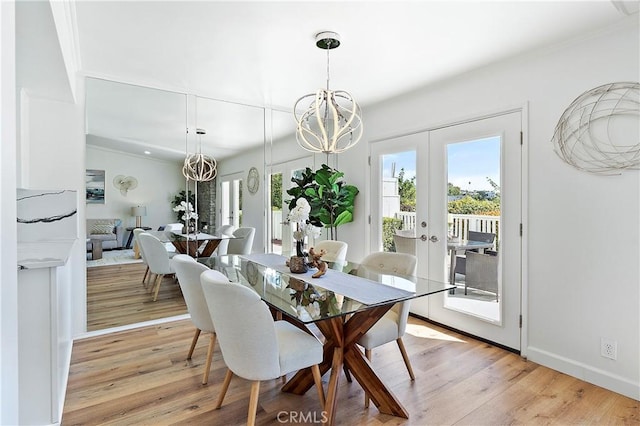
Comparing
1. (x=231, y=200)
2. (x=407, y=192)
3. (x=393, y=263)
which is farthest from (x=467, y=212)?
(x=231, y=200)

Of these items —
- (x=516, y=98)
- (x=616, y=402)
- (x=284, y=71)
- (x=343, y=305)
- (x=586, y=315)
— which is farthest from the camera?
(x=284, y=71)

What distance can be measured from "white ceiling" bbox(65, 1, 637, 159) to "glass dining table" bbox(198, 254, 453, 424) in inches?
67.6

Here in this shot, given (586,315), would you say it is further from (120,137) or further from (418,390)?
(120,137)

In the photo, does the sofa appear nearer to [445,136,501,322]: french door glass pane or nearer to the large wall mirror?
the large wall mirror

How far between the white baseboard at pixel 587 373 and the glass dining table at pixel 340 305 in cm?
126

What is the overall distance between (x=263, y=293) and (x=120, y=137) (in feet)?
8.10

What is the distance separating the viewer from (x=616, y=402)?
2.12m

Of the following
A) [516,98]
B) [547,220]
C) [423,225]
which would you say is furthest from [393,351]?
[516,98]

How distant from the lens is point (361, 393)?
2.19 meters

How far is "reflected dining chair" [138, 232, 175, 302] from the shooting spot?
3346 millimetres

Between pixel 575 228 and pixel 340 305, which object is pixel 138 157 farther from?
pixel 575 228

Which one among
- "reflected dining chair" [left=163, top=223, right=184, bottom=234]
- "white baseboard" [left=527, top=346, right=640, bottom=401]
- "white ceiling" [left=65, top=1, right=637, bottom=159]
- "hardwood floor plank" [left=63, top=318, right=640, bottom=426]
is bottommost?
"hardwood floor plank" [left=63, top=318, right=640, bottom=426]

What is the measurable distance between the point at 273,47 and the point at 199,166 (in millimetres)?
1658

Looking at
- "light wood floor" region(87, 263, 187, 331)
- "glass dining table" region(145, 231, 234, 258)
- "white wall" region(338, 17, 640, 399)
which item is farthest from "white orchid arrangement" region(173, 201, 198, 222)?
"white wall" region(338, 17, 640, 399)
